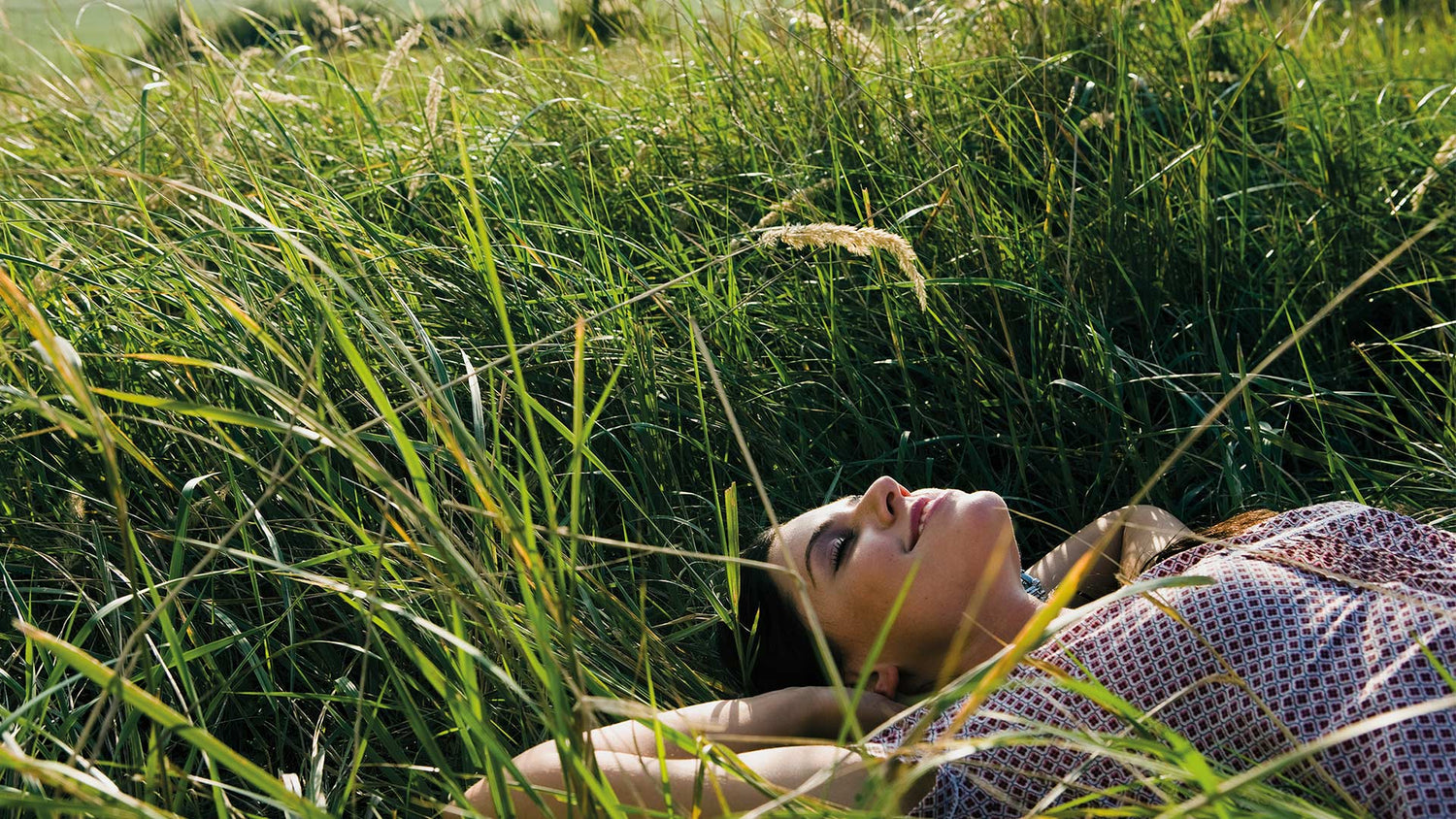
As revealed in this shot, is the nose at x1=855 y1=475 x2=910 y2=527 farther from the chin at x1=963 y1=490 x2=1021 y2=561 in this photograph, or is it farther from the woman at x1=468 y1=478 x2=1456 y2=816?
the chin at x1=963 y1=490 x2=1021 y2=561

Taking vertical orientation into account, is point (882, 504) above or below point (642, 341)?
below

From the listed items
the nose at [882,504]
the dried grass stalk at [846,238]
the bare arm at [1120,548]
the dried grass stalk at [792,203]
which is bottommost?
the bare arm at [1120,548]

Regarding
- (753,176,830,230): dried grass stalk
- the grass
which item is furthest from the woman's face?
(753,176,830,230): dried grass stalk

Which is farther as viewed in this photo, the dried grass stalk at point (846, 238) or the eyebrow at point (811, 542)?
the eyebrow at point (811, 542)

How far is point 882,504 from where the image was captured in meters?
2.08

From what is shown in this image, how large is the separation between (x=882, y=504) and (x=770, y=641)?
0.32 meters

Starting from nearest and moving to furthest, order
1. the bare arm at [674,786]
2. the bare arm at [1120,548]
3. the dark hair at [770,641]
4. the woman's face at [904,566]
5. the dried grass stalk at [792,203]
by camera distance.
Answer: the bare arm at [674,786], the woman's face at [904,566], the dark hair at [770,641], the bare arm at [1120,548], the dried grass stalk at [792,203]

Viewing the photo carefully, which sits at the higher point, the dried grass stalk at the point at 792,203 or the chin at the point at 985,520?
the dried grass stalk at the point at 792,203

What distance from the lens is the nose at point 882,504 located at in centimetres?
208

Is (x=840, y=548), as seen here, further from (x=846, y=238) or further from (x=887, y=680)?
(x=846, y=238)

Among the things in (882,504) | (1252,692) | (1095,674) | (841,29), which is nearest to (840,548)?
(882,504)

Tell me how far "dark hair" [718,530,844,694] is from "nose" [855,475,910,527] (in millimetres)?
209

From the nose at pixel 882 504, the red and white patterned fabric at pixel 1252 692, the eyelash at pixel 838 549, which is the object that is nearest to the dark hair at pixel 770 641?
the eyelash at pixel 838 549

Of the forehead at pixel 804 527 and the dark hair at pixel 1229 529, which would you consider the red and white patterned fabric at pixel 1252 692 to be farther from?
the forehead at pixel 804 527
